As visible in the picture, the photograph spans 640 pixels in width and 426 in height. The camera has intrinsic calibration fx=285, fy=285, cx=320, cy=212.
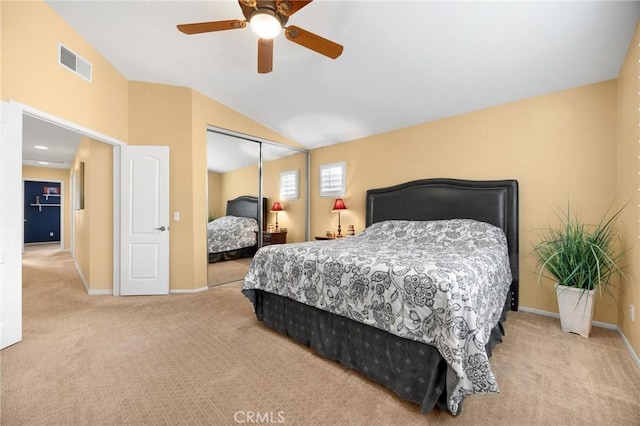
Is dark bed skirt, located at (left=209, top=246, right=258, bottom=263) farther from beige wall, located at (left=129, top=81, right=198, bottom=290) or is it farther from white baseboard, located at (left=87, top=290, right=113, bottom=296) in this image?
white baseboard, located at (left=87, top=290, right=113, bottom=296)

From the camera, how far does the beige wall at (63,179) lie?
7.96 metres

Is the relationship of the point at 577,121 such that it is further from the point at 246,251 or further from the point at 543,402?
the point at 246,251

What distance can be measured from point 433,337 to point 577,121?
9.74 feet

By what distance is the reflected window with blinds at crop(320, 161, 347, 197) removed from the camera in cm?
521

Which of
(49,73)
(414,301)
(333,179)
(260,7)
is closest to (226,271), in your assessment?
(333,179)

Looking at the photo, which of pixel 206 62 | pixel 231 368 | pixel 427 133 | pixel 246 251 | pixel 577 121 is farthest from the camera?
pixel 246 251

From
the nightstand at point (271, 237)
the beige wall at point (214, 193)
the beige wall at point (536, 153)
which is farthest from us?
the nightstand at point (271, 237)

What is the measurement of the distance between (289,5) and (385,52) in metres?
1.34

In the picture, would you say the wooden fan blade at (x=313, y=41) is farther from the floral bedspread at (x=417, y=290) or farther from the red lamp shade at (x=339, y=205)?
the red lamp shade at (x=339, y=205)

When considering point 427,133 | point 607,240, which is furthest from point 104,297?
point 607,240

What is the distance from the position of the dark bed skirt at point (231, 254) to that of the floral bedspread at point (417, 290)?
1.79m

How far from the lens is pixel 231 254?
469cm

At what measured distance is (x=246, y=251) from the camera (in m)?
4.86

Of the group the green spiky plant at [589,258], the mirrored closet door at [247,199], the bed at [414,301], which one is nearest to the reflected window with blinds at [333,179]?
the mirrored closet door at [247,199]
